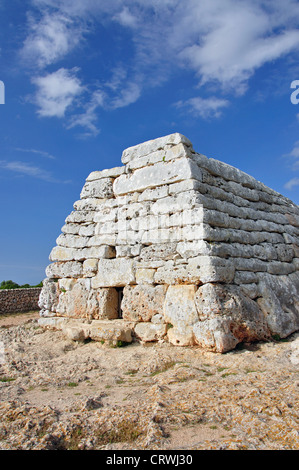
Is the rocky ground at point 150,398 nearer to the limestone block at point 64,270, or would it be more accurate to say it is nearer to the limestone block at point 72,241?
the limestone block at point 64,270

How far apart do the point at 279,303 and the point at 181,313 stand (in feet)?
6.93

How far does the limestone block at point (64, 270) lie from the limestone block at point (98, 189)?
5.46 feet

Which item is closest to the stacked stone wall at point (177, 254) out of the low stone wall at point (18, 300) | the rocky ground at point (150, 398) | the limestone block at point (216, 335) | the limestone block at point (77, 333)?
the limestone block at point (216, 335)

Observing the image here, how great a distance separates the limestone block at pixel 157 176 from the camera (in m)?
6.47

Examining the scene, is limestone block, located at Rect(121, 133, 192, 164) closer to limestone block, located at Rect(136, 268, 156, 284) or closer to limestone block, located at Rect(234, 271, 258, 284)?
limestone block, located at Rect(136, 268, 156, 284)

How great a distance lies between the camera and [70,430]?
10.5 ft

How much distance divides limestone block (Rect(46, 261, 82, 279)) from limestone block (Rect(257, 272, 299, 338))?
392cm

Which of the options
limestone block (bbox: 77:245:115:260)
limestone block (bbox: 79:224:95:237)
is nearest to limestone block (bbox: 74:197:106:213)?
limestone block (bbox: 79:224:95:237)

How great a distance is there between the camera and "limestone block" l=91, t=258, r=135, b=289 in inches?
269

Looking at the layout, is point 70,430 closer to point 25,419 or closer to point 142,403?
point 25,419

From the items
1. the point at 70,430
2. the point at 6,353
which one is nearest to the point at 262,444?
the point at 70,430

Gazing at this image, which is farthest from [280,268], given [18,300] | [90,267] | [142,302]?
[18,300]

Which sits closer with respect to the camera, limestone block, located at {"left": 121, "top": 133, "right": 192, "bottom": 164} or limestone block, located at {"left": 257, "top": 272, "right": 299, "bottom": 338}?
limestone block, located at {"left": 257, "top": 272, "right": 299, "bottom": 338}

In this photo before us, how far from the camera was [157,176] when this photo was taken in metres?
6.91
